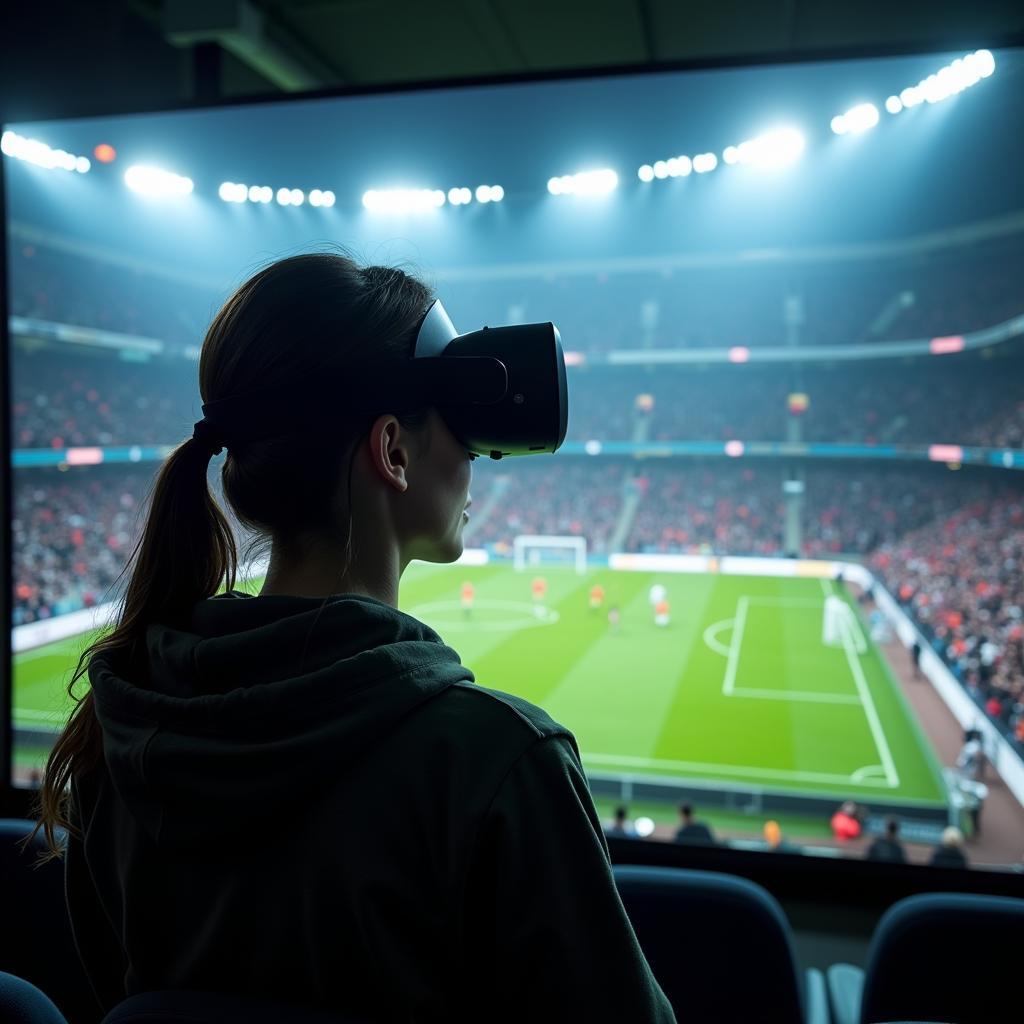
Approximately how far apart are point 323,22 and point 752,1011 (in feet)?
14.7

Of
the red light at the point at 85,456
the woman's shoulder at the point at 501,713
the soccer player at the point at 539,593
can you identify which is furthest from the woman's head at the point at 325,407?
the soccer player at the point at 539,593

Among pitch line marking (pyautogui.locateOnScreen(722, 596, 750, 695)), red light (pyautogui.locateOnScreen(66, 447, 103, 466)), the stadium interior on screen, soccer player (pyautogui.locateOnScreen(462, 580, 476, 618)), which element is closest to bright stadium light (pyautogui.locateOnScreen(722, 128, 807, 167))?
the stadium interior on screen

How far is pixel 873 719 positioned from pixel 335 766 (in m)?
6.76

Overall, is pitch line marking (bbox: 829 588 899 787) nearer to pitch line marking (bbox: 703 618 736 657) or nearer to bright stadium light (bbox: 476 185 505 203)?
pitch line marking (bbox: 703 618 736 657)

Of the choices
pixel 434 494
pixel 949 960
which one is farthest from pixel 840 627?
pixel 434 494

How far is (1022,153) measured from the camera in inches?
128

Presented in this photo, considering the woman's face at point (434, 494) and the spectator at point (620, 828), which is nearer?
the woman's face at point (434, 494)

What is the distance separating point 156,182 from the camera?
3652mm

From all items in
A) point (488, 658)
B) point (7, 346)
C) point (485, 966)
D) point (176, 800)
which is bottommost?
point (488, 658)

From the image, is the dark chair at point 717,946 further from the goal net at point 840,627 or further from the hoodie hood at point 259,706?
the goal net at point 840,627

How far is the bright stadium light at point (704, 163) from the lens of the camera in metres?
3.87

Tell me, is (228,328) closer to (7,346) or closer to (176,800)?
(176,800)

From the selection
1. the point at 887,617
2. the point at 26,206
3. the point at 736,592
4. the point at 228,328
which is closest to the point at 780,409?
the point at 736,592

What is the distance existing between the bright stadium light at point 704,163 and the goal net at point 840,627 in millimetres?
5076
